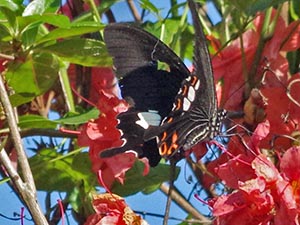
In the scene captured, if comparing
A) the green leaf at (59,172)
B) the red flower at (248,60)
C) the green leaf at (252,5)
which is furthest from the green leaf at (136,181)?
the green leaf at (252,5)

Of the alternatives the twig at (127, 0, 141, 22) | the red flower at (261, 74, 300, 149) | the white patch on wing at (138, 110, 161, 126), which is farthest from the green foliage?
the twig at (127, 0, 141, 22)

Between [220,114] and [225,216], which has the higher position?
[220,114]

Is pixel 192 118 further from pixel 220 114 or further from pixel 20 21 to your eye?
pixel 20 21

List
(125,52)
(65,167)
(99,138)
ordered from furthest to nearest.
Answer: (65,167) < (99,138) < (125,52)

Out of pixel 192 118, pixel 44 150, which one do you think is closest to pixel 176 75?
pixel 192 118

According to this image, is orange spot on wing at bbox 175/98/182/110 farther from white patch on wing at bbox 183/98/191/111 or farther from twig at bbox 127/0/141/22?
twig at bbox 127/0/141/22

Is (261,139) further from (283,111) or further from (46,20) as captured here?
(46,20)

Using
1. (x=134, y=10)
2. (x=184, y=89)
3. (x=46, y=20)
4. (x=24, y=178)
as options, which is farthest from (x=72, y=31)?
(x=134, y=10)
